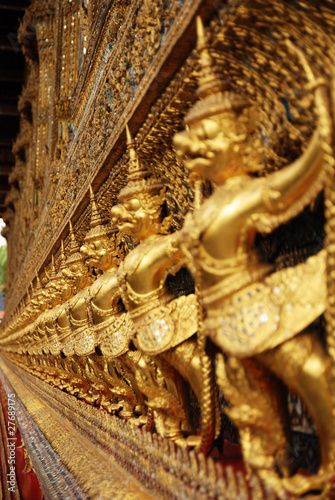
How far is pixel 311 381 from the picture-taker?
857mm

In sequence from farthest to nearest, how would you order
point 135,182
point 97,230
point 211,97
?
point 97,230 → point 135,182 → point 211,97

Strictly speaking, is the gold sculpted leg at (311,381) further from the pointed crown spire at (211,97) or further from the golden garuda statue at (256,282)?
the pointed crown spire at (211,97)

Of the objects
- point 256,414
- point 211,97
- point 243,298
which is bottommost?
point 256,414

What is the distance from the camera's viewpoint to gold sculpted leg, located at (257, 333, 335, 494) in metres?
0.82

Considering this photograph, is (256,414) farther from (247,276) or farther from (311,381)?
(247,276)

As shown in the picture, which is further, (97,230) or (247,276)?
(97,230)

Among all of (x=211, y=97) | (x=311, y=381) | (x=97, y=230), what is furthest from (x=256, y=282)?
(x=97, y=230)

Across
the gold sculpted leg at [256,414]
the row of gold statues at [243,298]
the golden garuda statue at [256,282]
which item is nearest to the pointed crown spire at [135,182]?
the row of gold statues at [243,298]

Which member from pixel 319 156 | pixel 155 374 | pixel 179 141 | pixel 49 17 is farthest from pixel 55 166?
pixel 319 156

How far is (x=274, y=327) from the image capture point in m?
0.86

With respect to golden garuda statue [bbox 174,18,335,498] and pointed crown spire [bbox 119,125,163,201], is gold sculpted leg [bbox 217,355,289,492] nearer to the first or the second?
golden garuda statue [bbox 174,18,335,498]

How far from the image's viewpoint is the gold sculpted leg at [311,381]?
0.82m

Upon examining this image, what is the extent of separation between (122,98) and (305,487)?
57.5 inches

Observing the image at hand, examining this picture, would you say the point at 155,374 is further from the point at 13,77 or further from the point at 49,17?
the point at 13,77
